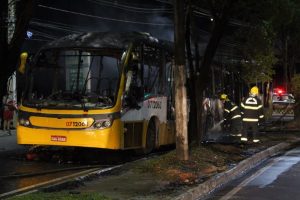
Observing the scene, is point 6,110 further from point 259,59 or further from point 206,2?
point 259,59

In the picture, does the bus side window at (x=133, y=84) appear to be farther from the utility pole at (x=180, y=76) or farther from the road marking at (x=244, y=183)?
the road marking at (x=244, y=183)

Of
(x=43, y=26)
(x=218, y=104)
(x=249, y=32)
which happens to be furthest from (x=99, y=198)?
(x=43, y=26)

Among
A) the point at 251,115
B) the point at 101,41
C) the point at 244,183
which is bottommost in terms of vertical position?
the point at 244,183

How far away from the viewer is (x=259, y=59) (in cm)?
3009

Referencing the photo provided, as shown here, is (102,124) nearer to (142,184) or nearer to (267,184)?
(142,184)

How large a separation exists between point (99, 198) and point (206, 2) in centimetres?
878

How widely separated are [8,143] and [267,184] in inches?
419

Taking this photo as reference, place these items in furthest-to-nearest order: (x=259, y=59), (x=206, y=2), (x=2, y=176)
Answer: (x=259, y=59), (x=206, y=2), (x=2, y=176)

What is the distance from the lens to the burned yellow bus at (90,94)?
13.4 m

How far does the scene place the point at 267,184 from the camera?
36.0 feet

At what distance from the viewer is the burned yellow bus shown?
13.4m

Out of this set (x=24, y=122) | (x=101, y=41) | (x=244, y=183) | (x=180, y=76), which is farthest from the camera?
(x=101, y=41)

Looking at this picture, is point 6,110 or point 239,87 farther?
point 239,87

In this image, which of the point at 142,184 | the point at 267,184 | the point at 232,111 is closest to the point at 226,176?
the point at 267,184
